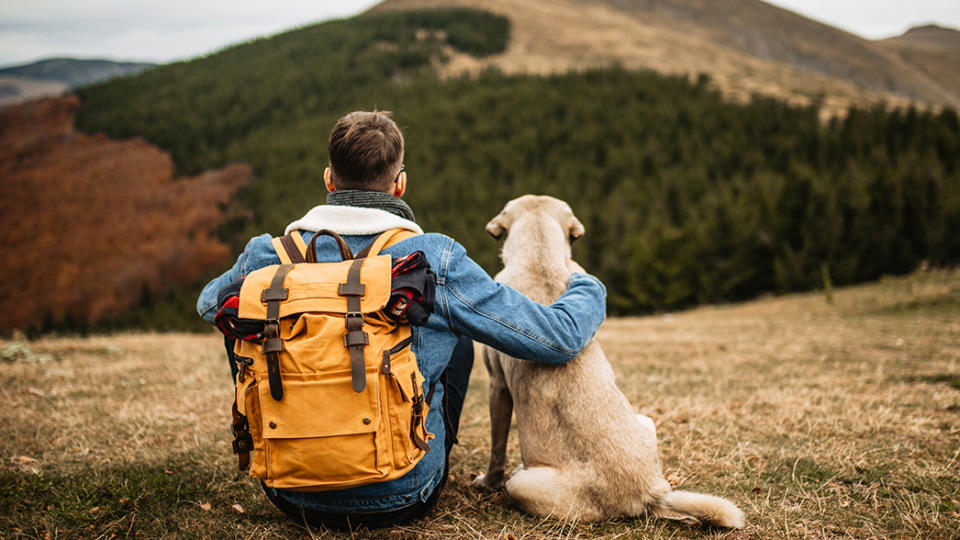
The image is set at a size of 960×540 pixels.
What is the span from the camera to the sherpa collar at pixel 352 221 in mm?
2580

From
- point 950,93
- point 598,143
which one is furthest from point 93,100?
point 950,93

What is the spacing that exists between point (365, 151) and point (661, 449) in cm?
338

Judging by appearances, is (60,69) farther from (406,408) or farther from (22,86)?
(406,408)

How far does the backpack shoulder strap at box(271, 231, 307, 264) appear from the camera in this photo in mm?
2517

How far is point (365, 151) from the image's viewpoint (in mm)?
2631

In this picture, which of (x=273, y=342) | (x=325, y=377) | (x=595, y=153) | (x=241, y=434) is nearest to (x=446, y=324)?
(x=325, y=377)

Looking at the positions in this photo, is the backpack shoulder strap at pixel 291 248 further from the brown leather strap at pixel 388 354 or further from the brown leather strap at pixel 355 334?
the brown leather strap at pixel 388 354

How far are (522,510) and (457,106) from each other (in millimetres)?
93166

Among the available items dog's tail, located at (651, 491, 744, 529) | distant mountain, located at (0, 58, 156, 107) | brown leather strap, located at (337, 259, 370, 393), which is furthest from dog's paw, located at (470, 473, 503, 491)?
distant mountain, located at (0, 58, 156, 107)

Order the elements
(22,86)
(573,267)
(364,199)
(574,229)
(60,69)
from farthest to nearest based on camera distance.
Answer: (60,69)
(22,86)
(574,229)
(573,267)
(364,199)

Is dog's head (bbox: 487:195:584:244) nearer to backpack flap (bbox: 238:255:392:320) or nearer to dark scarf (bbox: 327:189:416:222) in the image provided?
dark scarf (bbox: 327:189:416:222)

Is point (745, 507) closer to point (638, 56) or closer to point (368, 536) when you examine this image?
point (368, 536)

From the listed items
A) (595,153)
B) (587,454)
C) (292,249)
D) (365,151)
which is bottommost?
(587,454)

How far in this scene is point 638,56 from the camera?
11212 centimetres
